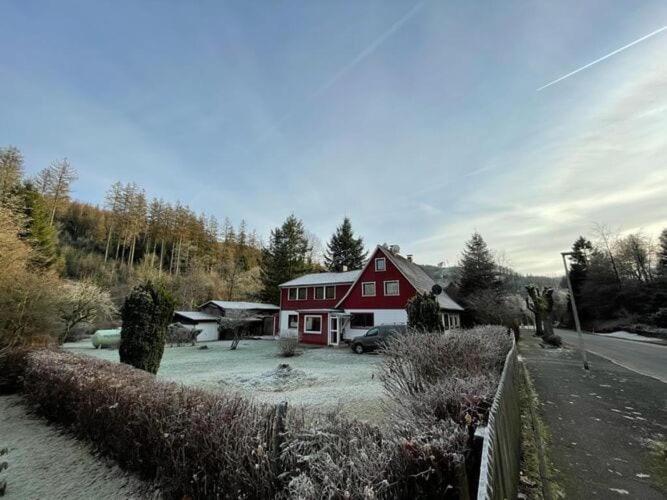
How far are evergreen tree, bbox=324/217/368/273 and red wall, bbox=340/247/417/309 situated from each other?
73.0 ft

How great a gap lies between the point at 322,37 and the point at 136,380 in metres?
10.7

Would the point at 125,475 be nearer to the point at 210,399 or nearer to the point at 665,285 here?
the point at 210,399

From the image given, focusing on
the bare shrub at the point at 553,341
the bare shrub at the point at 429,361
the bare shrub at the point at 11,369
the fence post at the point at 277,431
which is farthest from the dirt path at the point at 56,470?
the bare shrub at the point at 553,341

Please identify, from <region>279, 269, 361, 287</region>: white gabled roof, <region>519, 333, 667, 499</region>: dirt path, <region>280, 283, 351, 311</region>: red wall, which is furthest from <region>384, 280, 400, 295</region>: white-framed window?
<region>519, 333, 667, 499</region>: dirt path

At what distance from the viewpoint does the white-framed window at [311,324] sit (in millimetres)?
26469

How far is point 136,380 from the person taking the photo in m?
5.72

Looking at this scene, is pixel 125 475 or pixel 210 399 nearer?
pixel 210 399

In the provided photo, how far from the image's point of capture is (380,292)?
24844mm

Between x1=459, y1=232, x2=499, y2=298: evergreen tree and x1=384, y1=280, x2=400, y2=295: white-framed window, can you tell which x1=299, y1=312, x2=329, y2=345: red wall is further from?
x1=459, y1=232, x2=499, y2=298: evergreen tree

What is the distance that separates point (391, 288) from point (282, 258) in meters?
21.8

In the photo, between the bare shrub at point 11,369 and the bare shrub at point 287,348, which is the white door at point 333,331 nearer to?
the bare shrub at point 287,348

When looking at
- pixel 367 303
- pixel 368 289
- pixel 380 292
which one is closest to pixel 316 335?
pixel 367 303

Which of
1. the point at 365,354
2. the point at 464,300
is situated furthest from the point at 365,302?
the point at 464,300

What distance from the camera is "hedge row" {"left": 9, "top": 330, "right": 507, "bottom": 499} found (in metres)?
2.33
